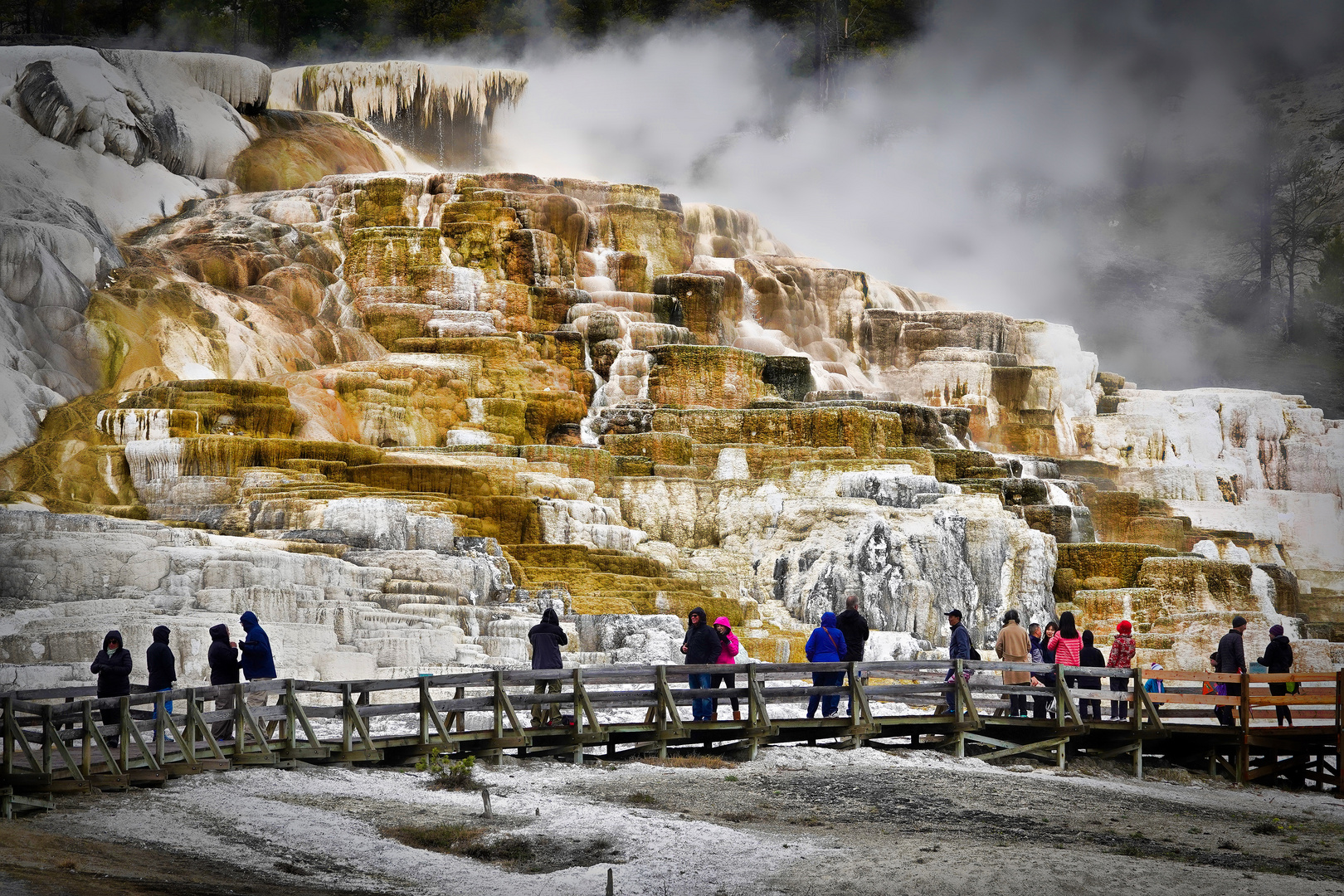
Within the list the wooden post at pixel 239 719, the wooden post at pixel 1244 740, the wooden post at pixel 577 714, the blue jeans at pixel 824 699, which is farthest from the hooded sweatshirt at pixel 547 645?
the wooden post at pixel 1244 740

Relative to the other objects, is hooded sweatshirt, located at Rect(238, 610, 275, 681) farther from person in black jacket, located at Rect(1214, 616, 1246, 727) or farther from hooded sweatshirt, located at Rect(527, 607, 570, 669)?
person in black jacket, located at Rect(1214, 616, 1246, 727)

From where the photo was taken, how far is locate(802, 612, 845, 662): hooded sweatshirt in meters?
15.2

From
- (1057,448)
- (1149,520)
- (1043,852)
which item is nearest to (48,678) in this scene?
(1043,852)

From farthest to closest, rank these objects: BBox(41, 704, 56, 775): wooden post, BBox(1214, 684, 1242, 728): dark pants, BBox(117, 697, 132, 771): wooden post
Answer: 1. BBox(1214, 684, 1242, 728): dark pants
2. BBox(117, 697, 132, 771): wooden post
3. BBox(41, 704, 56, 775): wooden post

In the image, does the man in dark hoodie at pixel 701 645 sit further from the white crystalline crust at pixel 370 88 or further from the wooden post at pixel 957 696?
the white crystalline crust at pixel 370 88

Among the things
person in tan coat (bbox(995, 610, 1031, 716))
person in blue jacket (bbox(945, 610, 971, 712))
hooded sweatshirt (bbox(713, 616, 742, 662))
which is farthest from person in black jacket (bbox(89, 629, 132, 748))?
person in tan coat (bbox(995, 610, 1031, 716))

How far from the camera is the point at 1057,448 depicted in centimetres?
4509

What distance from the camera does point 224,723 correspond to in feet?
41.6

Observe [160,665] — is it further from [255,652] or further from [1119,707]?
[1119,707]

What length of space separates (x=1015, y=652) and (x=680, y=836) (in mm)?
6184

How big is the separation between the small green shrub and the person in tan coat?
5.71m

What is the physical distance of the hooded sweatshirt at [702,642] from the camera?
14.6 m

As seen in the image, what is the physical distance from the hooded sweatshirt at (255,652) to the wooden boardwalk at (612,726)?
281 millimetres

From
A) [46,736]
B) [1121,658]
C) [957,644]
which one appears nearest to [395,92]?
[1121,658]
